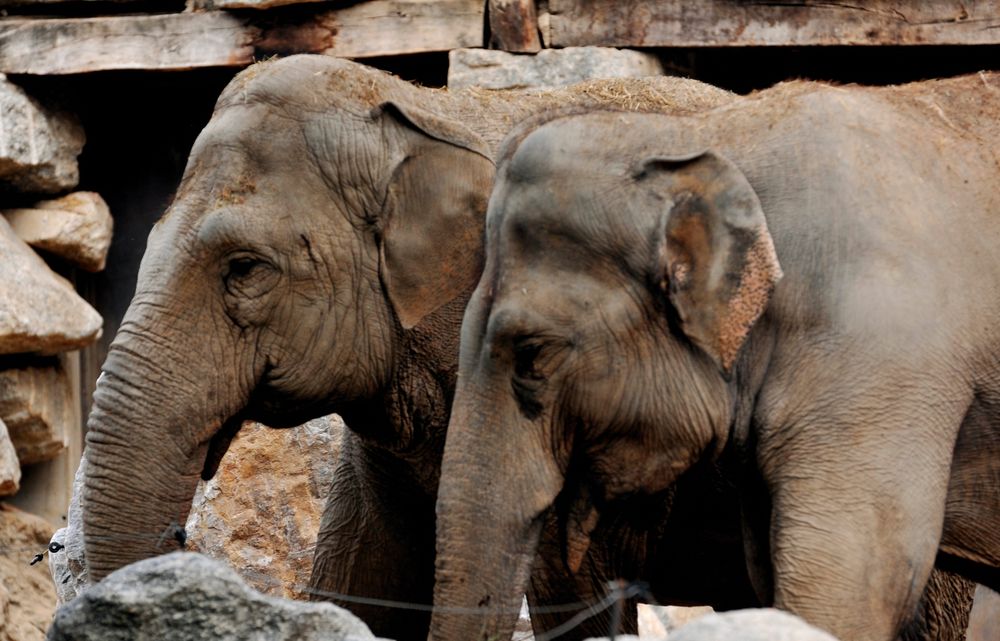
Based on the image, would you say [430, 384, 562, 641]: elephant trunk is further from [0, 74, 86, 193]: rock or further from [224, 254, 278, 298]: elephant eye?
[0, 74, 86, 193]: rock

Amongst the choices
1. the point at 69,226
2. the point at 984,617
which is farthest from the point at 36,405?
the point at 984,617

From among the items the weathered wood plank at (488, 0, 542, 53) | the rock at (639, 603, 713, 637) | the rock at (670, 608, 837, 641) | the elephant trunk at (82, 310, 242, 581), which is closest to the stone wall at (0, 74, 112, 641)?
the weathered wood plank at (488, 0, 542, 53)

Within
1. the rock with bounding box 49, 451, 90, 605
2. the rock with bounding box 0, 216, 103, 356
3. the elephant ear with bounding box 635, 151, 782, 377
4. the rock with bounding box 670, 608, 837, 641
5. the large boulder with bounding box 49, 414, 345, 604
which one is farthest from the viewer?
the rock with bounding box 0, 216, 103, 356

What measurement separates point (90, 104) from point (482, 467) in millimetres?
5510

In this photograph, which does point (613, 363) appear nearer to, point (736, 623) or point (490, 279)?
point (490, 279)

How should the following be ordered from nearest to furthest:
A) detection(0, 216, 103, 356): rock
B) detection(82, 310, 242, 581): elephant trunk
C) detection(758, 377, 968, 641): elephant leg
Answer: detection(758, 377, 968, 641): elephant leg, detection(82, 310, 242, 581): elephant trunk, detection(0, 216, 103, 356): rock

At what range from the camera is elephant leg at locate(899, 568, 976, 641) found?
5527mm

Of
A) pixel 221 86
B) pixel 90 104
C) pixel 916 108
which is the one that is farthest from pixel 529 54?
pixel 916 108

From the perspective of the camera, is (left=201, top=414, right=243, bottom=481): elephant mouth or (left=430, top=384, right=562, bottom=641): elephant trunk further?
A: (left=201, top=414, right=243, bottom=481): elephant mouth

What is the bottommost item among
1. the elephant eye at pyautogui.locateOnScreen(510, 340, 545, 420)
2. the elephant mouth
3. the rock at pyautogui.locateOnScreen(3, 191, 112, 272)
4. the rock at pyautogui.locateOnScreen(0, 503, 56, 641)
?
the rock at pyautogui.locateOnScreen(0, 503, 56, 641)

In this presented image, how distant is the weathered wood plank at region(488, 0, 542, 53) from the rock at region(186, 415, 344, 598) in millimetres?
1555

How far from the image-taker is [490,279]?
4.31 m

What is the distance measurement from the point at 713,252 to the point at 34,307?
196 inches

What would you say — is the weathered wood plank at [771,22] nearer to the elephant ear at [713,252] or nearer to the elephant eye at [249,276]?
the elephant eye at [249,276]
